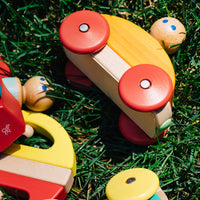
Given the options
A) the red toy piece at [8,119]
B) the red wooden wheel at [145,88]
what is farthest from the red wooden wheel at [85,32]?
the red toy piece at [8,119]

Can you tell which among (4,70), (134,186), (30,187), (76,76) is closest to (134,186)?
(134,186)

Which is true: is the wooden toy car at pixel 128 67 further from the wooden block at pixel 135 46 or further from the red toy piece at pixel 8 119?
the red toy piece at pixel 8 119

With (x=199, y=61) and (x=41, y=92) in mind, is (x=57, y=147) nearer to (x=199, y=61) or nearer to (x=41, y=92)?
(x=41, y=92)

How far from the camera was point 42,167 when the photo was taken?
1512mm

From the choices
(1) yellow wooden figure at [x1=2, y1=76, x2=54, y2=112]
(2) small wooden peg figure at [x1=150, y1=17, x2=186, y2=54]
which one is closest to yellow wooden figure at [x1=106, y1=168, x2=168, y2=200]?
(1) yellow wooden figure at [x1=2, y1=76, x2=54, y2=112]

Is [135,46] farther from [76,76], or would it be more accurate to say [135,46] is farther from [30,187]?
[30,187]

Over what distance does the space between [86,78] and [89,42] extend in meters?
0.31

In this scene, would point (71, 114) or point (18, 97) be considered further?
point (71, 114)

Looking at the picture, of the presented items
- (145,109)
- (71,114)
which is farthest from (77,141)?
(145,109)

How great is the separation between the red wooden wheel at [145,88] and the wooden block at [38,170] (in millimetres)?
435

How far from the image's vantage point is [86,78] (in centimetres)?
175

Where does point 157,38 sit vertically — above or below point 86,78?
above

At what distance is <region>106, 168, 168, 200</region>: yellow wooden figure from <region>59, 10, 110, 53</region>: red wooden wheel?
550 mm

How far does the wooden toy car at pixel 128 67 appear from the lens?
1362 millimetres
